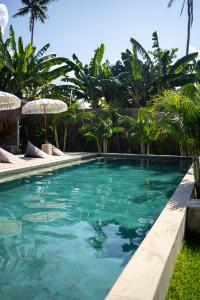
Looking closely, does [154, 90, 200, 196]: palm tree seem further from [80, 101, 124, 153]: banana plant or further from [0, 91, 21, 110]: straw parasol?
[80, 101, 124, 153]: banana plant

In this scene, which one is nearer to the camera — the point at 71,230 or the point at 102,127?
the point at 71,230

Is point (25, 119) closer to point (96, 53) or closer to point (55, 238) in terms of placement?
point (96, 53)

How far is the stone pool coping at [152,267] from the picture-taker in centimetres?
215

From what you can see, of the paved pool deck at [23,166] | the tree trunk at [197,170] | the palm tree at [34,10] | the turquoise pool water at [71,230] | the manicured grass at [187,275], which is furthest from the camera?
the palm tree at [34,10]

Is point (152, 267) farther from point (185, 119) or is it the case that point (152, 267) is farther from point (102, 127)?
point (102, 127)

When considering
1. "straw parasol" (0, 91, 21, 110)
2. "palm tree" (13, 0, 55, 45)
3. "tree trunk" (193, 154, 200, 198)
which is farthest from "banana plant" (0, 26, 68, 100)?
"palm tree" (13, 0, 55, 45)

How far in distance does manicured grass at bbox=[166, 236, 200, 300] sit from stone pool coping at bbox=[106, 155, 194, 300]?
0.12m

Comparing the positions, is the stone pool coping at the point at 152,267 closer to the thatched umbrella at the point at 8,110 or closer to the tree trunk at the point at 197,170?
the tree trunk at the point at 197,170

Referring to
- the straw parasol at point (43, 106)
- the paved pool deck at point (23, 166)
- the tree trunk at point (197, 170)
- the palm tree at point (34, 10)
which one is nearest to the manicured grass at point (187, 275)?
the tree trunk at point (197, 170)

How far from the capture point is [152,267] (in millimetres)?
2559

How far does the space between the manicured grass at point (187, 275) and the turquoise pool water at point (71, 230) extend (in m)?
0.64

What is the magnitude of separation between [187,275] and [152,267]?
2.95 ft

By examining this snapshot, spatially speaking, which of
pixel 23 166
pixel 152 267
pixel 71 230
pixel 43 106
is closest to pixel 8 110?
pixel 43 106

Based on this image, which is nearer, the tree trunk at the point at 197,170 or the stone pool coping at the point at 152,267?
the stone pool coping at the point at 152,267
